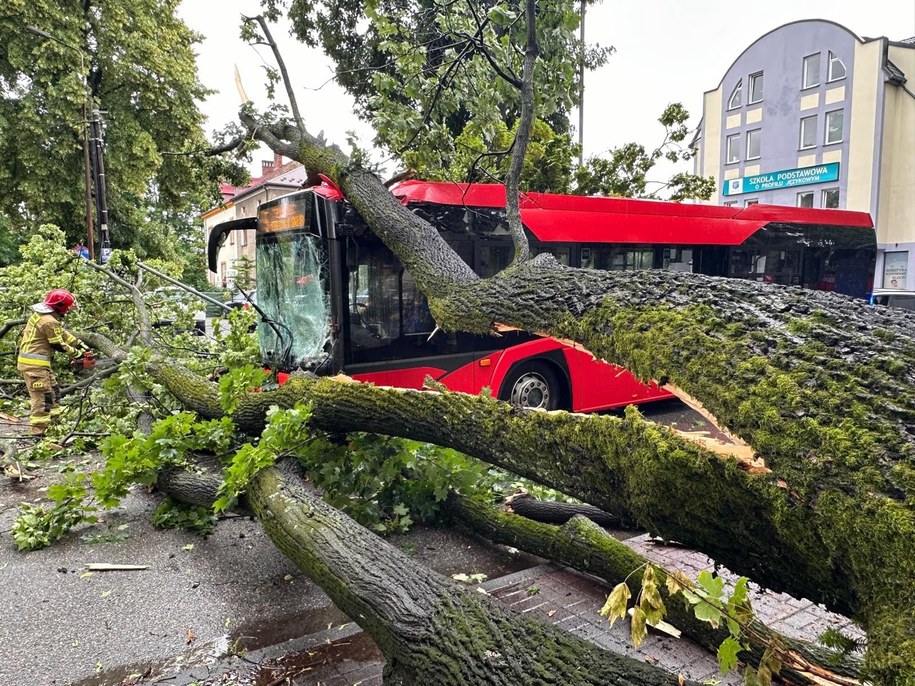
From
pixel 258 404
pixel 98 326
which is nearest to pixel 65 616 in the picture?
pixel 258 404

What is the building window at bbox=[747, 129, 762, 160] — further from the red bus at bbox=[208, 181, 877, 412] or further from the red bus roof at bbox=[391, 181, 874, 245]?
the red bus at bbox=[208, 181, 877, 412]

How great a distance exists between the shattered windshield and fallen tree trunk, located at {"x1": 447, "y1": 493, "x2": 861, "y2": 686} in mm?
2509

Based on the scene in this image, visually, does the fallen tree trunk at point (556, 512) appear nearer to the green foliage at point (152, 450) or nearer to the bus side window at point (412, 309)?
the green foliage at point (152, 450)

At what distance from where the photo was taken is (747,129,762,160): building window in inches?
1345

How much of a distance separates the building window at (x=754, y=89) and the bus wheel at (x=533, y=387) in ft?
107

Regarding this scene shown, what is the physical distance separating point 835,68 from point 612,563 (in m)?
35.6

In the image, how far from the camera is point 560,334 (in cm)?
285

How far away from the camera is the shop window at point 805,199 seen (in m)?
31.8

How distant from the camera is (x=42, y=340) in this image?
24.3ft

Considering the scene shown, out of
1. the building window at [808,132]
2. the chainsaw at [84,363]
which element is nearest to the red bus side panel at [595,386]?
the chainsaw at [84,363]

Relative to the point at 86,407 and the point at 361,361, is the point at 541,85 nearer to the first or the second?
the point at 361,361

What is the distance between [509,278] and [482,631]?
5.94 feet

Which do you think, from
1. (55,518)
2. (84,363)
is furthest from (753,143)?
(55,518)

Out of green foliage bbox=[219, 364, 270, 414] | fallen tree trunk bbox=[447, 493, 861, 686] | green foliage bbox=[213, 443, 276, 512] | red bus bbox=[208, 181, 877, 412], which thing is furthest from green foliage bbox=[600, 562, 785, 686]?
green foliage bbox=[219, 364, 270, 414]
